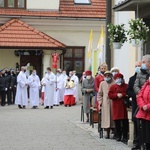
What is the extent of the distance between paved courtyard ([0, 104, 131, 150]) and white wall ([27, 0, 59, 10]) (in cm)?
1520

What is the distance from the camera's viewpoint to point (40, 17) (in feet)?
111

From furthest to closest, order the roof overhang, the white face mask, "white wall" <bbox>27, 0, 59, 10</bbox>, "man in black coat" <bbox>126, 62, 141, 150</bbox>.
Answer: "white wall" <bbox>27, 0, 59, 10</bbox> < the roof overhang < the white face mask < "man in black coat" <bbox>126, 62, 141, 150</bbox>

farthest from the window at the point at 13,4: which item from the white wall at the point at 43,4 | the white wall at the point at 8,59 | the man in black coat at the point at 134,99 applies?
the man in black coat at the point at 134,99

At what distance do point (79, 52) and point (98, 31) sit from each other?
68.0 inches

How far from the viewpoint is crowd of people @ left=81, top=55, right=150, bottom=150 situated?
10.4 meters

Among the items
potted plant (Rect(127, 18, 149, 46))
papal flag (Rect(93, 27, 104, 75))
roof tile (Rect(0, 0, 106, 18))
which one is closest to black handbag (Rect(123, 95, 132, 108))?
potted plant (Rect(127, 18, 149, 46))

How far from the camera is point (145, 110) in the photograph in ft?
33.5

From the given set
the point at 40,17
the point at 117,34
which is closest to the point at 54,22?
the point at 40,17

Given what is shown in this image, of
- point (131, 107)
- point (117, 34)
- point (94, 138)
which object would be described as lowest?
point (94, 138)

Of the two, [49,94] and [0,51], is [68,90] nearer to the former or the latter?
[49,94]

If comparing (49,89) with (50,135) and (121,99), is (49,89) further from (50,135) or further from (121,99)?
(121,99)

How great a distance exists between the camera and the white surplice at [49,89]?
1035 inches

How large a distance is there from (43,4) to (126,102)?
2222 centimetres

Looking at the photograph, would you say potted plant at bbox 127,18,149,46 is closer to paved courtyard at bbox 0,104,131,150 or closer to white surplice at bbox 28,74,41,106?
paved courtyard at bbox 0,104,131,150
